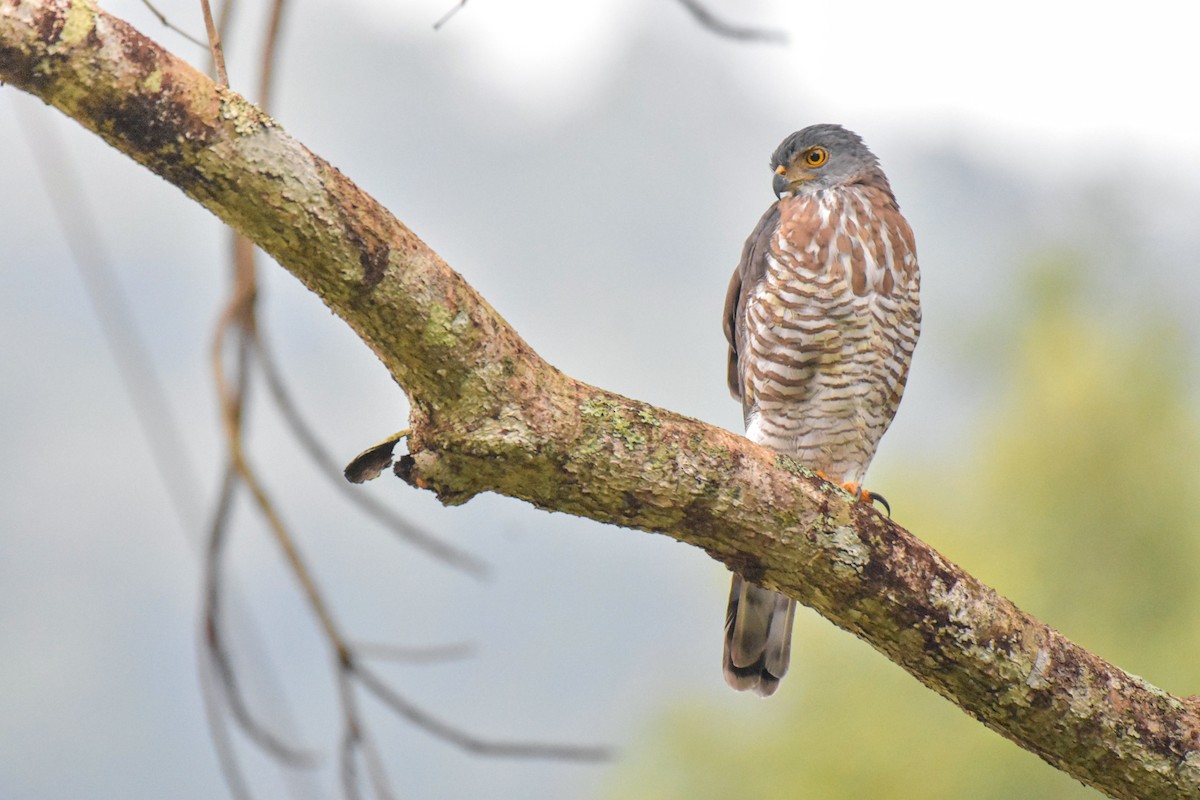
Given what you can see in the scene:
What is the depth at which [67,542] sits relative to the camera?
141 metres

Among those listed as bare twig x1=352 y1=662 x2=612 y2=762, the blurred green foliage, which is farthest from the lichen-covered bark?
the blurred green foliage

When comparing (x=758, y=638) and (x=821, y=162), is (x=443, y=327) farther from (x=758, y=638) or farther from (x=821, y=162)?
(x=821, y=162)

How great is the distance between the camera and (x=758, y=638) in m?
3.98

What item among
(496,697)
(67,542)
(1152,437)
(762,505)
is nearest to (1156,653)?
(1152,437)

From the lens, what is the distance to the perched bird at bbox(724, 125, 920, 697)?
392 centimetres

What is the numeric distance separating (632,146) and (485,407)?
7593 inches

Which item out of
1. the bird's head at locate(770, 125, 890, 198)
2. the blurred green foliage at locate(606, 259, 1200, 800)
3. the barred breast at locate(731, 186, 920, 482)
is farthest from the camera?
the blurred green foliage at locate(606, 259, 1200, 800)

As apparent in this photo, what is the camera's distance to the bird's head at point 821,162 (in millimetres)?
4426

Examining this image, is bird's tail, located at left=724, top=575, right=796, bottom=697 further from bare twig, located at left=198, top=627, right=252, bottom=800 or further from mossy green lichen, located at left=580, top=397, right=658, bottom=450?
bare twig, located at left=198, top=627, right=252, bottom=800

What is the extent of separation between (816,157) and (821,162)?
0.03 metres

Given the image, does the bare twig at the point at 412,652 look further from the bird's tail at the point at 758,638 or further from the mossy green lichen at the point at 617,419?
the bird's tail at the point at 758,638

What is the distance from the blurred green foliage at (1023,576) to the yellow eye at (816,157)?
9.77 m

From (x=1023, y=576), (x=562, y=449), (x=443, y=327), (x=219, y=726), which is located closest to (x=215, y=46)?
(x=443, y=327)

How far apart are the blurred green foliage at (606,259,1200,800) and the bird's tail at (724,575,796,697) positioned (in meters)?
10.0
